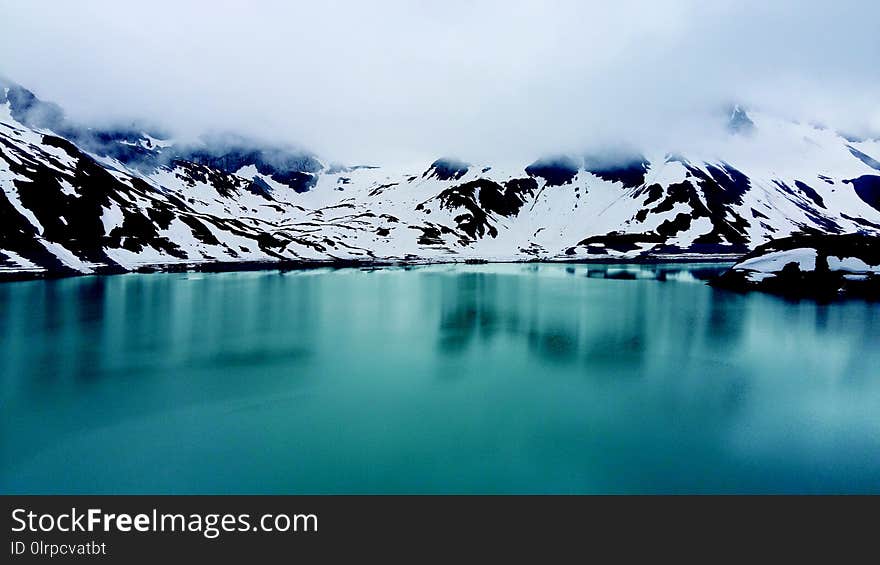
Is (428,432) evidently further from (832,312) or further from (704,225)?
(704,225)

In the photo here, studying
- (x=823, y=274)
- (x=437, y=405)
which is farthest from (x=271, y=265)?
(x=437, y=405)

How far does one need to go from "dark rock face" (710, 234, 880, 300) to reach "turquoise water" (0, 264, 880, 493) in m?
22.4

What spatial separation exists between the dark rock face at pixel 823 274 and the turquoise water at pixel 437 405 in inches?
882

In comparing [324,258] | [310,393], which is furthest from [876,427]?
[324,258]

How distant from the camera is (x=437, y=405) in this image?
1841 cm

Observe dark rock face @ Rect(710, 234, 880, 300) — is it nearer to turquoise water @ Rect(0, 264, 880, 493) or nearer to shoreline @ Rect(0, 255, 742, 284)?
turquoise water @ Rect(0, 264, 880, 493)

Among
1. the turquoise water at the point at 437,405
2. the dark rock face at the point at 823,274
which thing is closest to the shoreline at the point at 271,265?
the turquoise water at the point at 437,405

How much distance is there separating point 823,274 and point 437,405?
59336 mm

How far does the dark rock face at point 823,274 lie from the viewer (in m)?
56.9

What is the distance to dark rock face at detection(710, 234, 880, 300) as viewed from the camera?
56.9 m

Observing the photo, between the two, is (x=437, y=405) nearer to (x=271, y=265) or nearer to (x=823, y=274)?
(x=823, y=274)

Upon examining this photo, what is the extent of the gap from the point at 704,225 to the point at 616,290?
136064 mm

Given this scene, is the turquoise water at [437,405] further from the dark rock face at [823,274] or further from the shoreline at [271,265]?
the shoreline at [271,265]

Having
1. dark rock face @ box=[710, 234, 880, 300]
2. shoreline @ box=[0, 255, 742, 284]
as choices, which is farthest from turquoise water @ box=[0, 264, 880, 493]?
shoreline @ box=[0, 255, 742, 284]
